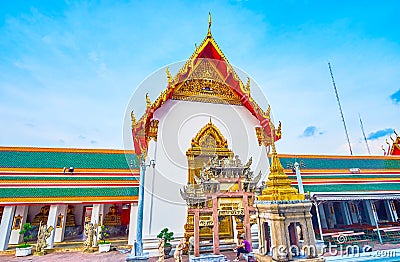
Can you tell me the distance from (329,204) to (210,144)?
25.5 ft

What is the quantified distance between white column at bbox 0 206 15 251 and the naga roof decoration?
509cm

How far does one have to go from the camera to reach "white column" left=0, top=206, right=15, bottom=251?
7.87 metres

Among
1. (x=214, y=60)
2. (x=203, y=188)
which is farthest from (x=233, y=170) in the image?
(x=214, y=60)

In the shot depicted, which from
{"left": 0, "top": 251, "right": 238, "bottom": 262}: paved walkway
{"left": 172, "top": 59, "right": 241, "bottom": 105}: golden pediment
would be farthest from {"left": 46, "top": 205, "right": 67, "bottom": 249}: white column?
{"left": 172, "top": 59, "right": 241, "bottom": 105}: golden pediment

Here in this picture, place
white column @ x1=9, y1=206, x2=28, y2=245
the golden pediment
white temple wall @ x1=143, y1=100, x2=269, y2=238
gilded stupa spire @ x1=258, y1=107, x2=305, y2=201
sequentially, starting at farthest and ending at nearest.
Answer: white column @ x1=9, y1=206, x2=28, y2=245, the golden pediment, white temple wall @ x1=143, y1=100, x2=269, y2=238, gilded stupa spire @ x1=258, y1=107, x2=305, y2=201

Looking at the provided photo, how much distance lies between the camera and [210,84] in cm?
912

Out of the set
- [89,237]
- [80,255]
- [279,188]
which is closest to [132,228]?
[89,237]

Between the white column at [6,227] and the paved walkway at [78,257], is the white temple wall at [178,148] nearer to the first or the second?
the paved walkway at [78,257]

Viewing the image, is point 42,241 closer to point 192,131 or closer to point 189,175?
point 189,175

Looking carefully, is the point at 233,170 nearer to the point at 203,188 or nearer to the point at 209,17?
the point at 203,188

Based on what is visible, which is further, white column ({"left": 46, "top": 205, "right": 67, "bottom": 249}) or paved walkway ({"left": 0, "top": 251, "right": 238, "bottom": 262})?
white column ({"left": 46, "top": 205, "right": 67, "bottom": 249})

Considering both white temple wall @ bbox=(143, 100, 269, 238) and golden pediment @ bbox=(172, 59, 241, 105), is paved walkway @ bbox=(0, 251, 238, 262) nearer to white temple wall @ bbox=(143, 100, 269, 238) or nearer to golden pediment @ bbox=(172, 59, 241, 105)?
white temple wall @ bbox=(143, 100, 269, 238)

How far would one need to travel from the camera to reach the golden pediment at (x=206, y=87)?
870cm

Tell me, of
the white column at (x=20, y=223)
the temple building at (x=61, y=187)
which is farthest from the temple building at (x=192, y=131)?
the white column at (x=20, y=223)
